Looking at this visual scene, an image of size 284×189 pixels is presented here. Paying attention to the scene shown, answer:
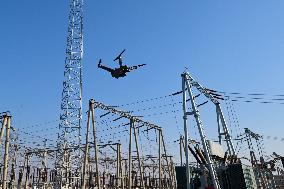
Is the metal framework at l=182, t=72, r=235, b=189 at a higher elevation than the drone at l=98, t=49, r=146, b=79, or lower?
lower

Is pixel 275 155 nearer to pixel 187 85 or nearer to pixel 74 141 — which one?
pixel 187 85

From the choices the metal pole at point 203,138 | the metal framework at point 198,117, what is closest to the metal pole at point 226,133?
the metal framework at point 198,117

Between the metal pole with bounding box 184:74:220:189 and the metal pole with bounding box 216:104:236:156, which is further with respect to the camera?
the metal pole with bounding box 216:104:236:156

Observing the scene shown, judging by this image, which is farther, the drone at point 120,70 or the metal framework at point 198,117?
the drone at point 120,70

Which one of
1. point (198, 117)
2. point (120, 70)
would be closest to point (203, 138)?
point (198, 117)

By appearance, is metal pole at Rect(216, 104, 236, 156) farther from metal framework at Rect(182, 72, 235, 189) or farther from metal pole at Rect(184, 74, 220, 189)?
metal pole at Rect(184, 74, 220, 189)

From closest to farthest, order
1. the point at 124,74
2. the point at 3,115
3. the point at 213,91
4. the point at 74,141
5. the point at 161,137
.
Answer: the point at 3,115, the point at 213,91, the point at 124,74, the point at 161,137, the point at 74,141

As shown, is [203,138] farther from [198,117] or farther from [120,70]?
[120,70]

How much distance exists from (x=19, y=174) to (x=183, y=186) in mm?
34911

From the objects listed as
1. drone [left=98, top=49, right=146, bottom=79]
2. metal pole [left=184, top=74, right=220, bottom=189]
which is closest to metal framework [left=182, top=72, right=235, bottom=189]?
metal pole [left=184, top=74, right=220, bottom=189]

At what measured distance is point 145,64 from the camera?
29.9 metres

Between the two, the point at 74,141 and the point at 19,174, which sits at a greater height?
the point at 74,141

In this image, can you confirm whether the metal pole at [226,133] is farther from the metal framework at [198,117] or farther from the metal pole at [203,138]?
the metal pole at [203,138]

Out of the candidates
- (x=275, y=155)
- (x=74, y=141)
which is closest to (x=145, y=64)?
(x=275, y=155)
